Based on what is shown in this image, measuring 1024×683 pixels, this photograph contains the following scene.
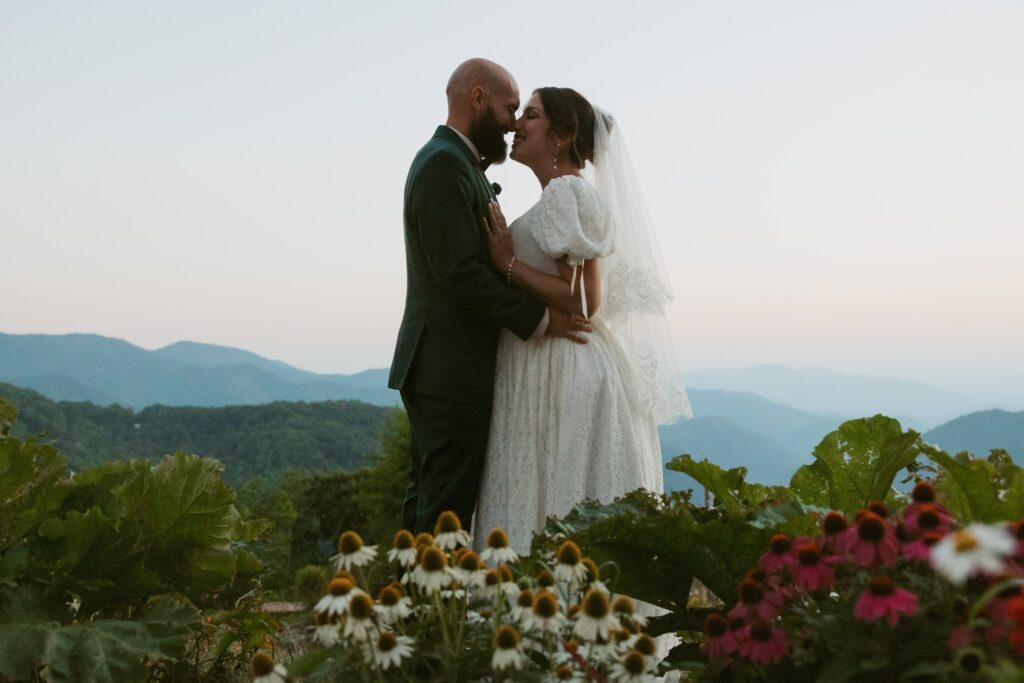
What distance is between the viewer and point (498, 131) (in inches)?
153

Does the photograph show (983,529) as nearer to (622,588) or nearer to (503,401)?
(622,588)

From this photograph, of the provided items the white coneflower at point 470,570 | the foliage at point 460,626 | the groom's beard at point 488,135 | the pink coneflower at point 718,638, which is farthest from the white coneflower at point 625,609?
the groom's beard at point 488,135

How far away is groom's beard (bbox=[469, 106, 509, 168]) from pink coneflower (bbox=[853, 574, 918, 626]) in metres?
2.72

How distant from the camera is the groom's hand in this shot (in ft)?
11.8

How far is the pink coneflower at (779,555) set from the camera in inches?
64.6

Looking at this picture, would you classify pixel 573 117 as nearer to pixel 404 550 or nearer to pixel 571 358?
pixel 571 358

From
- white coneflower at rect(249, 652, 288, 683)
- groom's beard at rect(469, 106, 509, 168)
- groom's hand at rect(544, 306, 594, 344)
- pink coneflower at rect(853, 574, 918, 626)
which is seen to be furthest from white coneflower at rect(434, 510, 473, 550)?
groom's beard at rect(469, 106, 509, 168)

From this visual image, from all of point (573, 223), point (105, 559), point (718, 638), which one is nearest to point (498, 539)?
point (718, 638)

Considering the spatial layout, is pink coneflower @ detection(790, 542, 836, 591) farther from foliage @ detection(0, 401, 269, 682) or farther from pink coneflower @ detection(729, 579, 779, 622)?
foliage @ detection(0, 401, 269, 682)

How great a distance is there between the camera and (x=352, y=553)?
1702 mm

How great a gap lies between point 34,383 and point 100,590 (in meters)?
119

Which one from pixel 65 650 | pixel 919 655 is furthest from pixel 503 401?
pixel 919 655

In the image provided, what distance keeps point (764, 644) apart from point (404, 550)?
609 millimetres

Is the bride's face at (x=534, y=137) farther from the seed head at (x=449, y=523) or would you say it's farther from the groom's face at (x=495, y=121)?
the seed head at (x=449, y=523)
